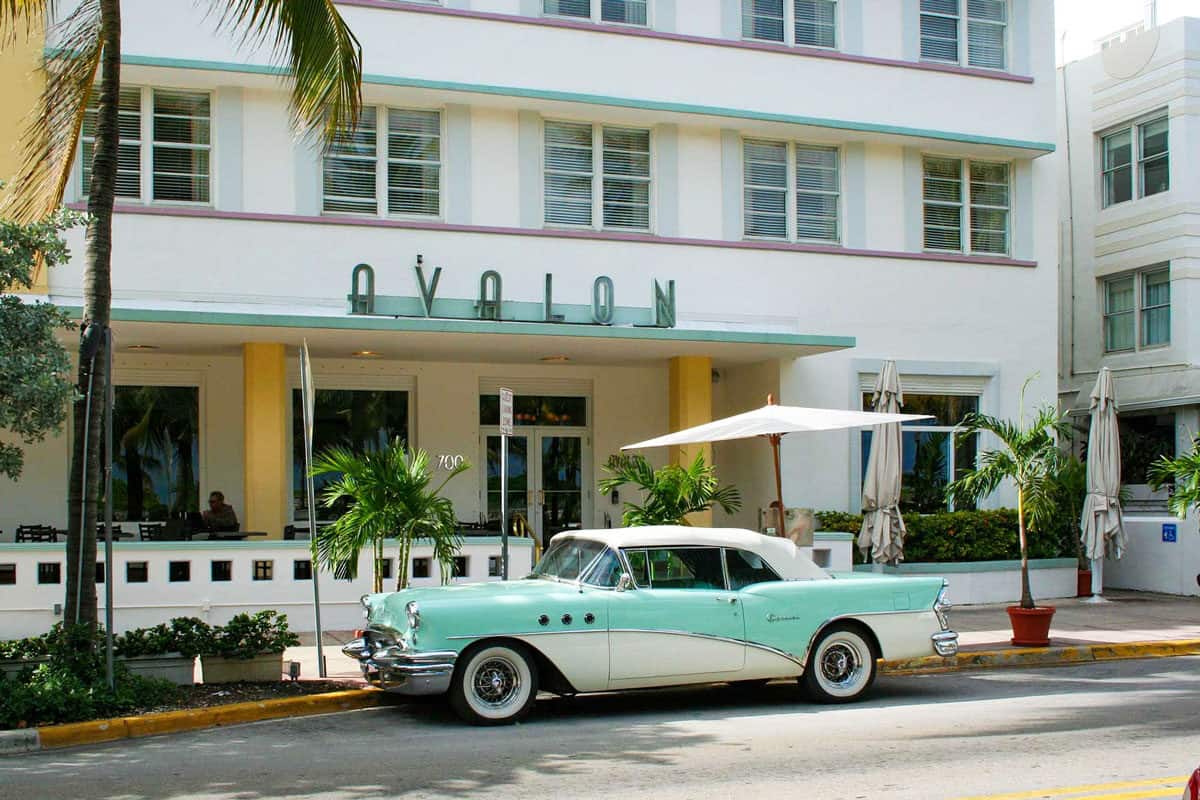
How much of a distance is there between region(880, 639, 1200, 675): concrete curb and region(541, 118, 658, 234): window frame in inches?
321

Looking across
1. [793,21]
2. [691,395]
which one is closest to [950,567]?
[691,395]

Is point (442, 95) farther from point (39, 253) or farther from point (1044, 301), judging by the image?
point (1044, 301)

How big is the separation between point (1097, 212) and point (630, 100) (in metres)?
10.5

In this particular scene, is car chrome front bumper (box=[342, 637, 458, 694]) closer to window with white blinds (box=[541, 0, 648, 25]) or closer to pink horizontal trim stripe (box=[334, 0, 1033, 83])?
pink horizontal trim stripe (box=[334, 0, 1033, 83])

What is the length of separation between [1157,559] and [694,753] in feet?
45.8

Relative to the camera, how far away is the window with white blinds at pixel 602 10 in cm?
1908

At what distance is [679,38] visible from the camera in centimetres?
1938

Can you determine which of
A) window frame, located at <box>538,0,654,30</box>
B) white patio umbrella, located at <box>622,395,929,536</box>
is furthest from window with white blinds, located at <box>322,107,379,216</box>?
white patio umbrella, located at <box>622,395,929,536</box>

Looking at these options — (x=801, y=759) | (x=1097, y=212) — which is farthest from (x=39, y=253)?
(x=1097, y=212)

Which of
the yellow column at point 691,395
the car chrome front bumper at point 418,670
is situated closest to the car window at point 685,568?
the car chrome front bumper at point 418,670

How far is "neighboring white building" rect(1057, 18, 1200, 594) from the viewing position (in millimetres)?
22312

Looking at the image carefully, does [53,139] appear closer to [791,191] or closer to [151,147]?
[151,147]

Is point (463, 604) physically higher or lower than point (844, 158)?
lower

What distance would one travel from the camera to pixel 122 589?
14.9 m
